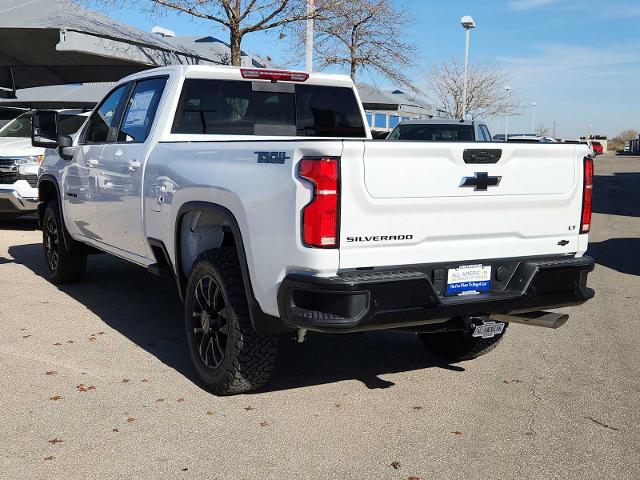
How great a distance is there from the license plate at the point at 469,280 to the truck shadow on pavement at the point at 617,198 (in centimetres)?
1342

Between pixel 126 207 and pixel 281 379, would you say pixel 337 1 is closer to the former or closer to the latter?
pixel 126 207

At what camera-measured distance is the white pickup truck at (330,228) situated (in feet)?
11.8

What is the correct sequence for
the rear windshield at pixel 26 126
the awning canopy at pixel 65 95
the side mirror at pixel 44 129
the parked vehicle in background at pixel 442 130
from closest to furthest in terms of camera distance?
the side mirror at pixel 44 129 < the rear windshield at pixel 26 126 < the parked vehicle in background at pixel 442 130 < the awning canopy at pixel 65 95

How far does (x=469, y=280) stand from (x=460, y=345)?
52.4 inches

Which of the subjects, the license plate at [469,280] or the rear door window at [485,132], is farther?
the rear door window at [485,132]

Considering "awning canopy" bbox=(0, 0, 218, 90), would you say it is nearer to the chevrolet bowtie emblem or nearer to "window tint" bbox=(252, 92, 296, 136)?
"window tint" bbox=(252, 92, 296, 136)

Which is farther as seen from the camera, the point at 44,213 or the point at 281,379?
the point at 44,213

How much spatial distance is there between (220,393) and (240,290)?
0.71 m

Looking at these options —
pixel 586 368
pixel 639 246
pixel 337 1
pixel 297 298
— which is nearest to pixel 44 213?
→ pixel 297 298

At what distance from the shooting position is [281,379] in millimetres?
4812

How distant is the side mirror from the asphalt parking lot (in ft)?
5.07

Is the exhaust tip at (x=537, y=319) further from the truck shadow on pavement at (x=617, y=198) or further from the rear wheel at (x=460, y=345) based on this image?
the truck shadow on pavement at (x=617, y=198)

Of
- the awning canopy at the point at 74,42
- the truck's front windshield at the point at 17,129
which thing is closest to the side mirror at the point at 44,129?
the truck's front windshield at the point at 17,129

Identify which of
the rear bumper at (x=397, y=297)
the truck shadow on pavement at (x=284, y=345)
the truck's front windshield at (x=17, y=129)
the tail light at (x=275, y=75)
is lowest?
the truck shadow on pavement at (x=284, y=345)
